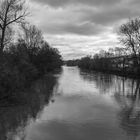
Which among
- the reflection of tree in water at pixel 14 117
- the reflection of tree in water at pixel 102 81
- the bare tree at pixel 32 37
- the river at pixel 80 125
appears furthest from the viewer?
the bare tree at pixel 32 37

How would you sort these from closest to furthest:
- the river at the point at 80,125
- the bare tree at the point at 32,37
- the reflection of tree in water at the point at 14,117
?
the river at the point at 80,125 < the reflection of tree in water at the point at 14,117 < the bare tree at the point at 32,37

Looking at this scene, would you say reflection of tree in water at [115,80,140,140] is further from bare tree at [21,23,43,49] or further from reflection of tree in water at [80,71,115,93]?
bare tree at [21,23,43,49]

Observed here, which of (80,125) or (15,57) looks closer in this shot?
(80,125)

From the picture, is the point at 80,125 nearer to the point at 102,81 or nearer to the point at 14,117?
the point at 14,117

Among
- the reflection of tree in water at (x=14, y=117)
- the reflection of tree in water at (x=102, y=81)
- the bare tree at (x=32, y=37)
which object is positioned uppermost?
the bare tree at (x=32, y=37)

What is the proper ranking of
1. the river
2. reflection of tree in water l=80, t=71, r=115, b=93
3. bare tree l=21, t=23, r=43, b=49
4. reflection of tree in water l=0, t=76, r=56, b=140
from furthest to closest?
bare tree l=21, t=23, r=43, b=49
reflection of tree in water l=80, t=71, r=115, b=93
reflection of tree in water l=0, t=76, r=56, b=140
the river

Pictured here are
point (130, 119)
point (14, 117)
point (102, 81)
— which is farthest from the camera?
point (102, 81)

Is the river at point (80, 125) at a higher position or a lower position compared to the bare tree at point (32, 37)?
lower

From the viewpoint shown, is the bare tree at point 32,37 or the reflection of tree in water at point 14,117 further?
the bare tree at point 32,37

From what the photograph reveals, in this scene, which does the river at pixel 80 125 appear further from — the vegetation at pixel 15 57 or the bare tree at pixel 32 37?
the bare tree at pixel 32 37

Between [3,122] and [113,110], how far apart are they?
6.84 meters

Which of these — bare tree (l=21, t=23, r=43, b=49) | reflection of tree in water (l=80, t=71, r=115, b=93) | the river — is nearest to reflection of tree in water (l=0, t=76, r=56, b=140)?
the river

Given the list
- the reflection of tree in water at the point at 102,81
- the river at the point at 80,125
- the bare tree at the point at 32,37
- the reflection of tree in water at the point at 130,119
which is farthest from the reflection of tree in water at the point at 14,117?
the bare tree at the point at 32,37

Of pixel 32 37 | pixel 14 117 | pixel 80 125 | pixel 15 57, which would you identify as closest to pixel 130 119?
pixel 80 125
